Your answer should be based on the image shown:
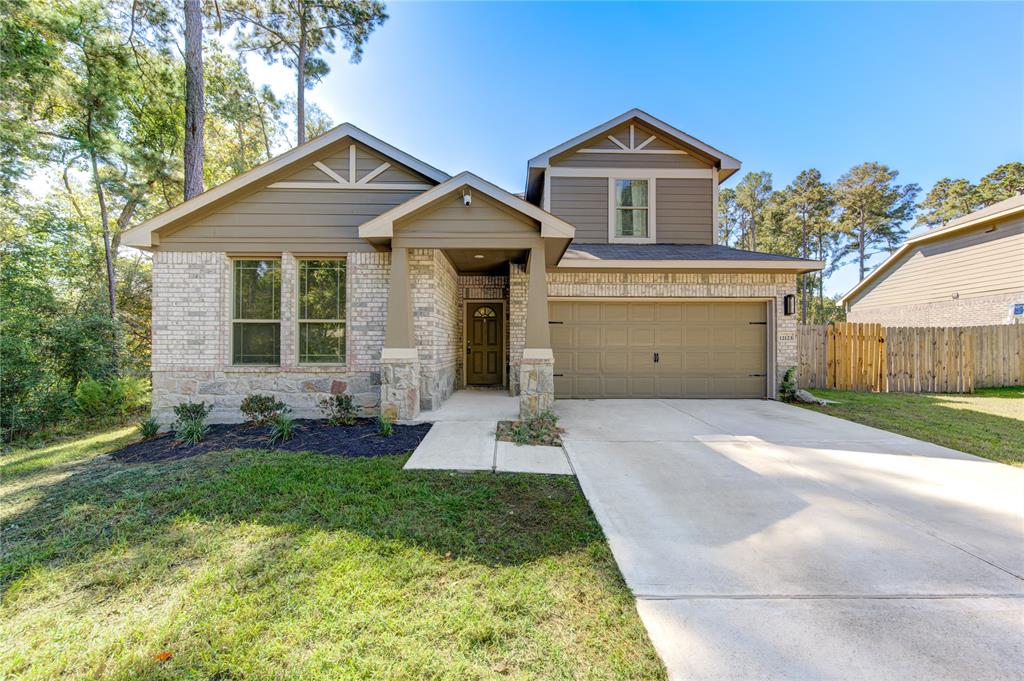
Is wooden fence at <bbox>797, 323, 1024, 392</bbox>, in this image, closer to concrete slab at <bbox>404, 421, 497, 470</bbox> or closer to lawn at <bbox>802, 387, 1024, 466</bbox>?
lawn at <bbox>802, 387, 1024, 466</bbox>

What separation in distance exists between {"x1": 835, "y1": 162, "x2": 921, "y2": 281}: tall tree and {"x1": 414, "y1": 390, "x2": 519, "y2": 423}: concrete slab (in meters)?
27.5

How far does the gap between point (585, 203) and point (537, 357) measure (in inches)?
207

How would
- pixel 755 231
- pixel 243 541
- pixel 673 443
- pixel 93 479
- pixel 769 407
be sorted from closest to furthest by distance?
pixel 243 541
pixel 93 479
pixel 673 443
pixel 769 407
pixel 755 231

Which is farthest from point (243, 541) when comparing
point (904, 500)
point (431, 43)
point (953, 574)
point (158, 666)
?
point (431, 43)

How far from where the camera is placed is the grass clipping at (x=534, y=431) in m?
4.97

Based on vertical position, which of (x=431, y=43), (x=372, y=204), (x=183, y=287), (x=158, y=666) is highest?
(x=431, y=43)

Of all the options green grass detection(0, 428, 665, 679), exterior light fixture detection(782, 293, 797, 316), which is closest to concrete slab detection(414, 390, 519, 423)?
green grass detection(0, 428, 665, 679)

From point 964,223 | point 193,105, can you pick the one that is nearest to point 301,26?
point 193,105

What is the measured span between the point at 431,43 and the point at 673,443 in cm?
1081

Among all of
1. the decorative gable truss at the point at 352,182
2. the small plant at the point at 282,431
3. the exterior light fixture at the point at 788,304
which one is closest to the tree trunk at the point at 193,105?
the decorative gable truss at the point at 352,182

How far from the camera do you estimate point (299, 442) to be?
5.02 metres

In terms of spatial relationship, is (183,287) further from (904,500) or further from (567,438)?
(904,500)

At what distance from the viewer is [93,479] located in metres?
3.88

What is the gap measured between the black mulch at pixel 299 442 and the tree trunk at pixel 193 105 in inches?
236
